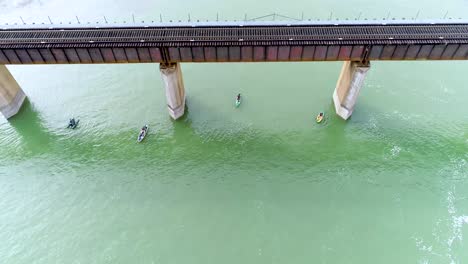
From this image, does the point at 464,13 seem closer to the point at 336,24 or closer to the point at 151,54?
the point at 336,24

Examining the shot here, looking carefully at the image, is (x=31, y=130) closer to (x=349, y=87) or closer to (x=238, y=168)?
(x=238, y=168)

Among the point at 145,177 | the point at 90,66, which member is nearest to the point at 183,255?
the point at 145,177

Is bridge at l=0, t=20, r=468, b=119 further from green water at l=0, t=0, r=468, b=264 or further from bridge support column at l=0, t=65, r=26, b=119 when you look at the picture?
green water at l=0, t=0, r=468, b=264

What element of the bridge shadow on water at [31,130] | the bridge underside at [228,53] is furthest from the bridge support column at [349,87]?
the bridge shadow on water at [31,130]

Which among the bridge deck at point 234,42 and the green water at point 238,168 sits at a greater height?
the bridge deck at point 234,42

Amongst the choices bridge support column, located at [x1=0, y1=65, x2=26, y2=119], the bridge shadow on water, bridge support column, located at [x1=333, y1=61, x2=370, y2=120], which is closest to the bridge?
bridge support column, located at [x1=333, y1=61, x2=370, y2=120]

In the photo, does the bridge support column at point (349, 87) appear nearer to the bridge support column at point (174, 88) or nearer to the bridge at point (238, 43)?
the bridge at point (238, 43)
